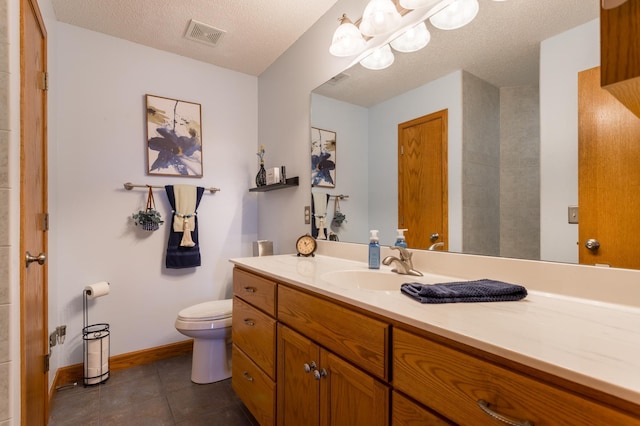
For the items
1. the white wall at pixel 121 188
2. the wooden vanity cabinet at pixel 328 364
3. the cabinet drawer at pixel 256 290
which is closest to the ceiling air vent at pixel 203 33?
the white wall at pixel 121 188

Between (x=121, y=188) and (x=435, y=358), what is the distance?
2.37 meters

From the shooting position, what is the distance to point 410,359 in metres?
0.75

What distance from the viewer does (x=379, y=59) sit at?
164cm

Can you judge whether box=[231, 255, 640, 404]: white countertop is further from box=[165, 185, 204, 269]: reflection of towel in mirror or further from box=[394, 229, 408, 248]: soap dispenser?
box=[165, 185, 204, 269]: reflection of towel in mirror

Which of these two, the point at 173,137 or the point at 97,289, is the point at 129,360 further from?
the point at 173,137

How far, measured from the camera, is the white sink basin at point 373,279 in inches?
49.6

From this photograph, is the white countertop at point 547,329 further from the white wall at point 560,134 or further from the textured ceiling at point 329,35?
the textured ceiling at point 329,35

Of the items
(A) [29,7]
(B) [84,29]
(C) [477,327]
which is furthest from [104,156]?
(C) [477,327]

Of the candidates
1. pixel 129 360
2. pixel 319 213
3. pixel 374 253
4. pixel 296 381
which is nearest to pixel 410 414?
pixel 296 381

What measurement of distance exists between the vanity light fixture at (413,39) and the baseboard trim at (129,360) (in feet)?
8.26

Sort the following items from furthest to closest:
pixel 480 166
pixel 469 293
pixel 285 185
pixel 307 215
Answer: pixel 285 185 → pixel 307 215 → pixel 480 166 → pixel 469 293

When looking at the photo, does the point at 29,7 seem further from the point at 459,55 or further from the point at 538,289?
the point at 538,289

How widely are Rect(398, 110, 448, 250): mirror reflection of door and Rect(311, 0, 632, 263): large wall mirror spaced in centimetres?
3

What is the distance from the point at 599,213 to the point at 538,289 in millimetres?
285
